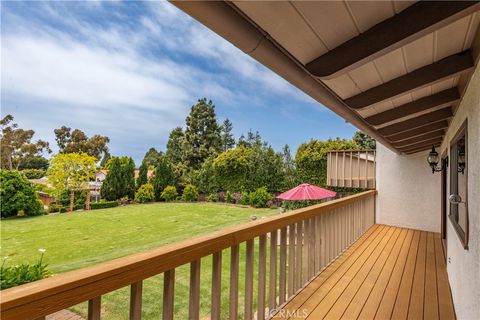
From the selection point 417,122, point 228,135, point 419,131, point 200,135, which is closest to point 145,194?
point 200,135

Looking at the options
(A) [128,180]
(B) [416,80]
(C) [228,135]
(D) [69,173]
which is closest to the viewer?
(B) [416,80]

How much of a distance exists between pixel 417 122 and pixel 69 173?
→ 756 inches

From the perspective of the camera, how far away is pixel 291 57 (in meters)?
1.32

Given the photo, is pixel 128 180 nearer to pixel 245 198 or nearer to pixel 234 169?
pixel 234 169

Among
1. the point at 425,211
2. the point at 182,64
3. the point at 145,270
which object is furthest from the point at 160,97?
the point at 145,270

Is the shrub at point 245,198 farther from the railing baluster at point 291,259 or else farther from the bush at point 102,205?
the railing baluster at point 291,259

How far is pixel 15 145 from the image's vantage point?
26.6 m

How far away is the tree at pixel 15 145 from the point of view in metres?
25.6

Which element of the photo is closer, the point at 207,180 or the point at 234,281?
the point at 234,281

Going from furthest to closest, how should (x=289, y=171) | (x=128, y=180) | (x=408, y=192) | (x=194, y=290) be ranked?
(x=128, y=180)
(x=289, y=171)
(x=408, y=192)
(x=194, y=290)

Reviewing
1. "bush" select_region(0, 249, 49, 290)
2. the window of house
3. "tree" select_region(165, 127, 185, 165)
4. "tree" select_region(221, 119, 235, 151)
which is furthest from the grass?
"tree" select_region(221, 119, 235, 151)

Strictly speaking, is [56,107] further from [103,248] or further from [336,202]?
[336,202]

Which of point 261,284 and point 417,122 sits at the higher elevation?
point 417,122

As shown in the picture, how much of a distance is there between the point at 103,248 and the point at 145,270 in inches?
339
